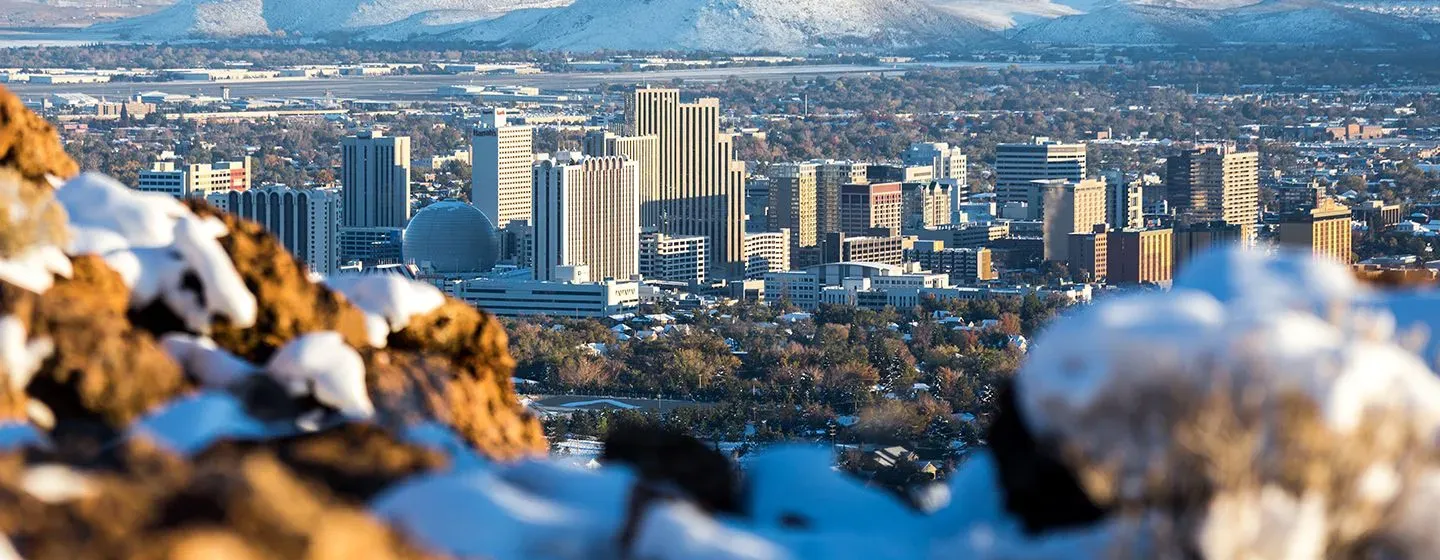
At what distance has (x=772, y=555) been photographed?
5.25 metres

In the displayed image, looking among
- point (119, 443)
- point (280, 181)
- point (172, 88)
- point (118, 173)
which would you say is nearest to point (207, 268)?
point (119, 443)

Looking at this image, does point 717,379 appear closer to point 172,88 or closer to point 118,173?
point 118,173

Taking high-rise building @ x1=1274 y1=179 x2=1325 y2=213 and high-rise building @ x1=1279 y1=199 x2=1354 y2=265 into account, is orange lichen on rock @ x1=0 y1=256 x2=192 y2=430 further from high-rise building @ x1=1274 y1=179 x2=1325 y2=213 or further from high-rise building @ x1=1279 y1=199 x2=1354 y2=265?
high-rise building @ x1=1274 y1=179 x2=1325 y2=213

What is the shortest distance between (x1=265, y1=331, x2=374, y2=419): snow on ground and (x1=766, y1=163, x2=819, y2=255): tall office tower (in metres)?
67.5

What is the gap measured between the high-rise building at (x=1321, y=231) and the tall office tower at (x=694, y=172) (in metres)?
11.8

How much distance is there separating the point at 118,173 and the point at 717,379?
34.7 m

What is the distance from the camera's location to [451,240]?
65000 mm

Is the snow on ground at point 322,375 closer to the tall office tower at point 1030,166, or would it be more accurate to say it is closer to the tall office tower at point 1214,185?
the tall office tower at point 1214,185

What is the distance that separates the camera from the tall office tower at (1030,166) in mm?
83375

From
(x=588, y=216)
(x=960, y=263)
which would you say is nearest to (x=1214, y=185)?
(x=960, y=263)

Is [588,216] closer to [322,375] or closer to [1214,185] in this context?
[1214,185]

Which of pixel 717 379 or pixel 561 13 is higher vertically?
pixel 561 13

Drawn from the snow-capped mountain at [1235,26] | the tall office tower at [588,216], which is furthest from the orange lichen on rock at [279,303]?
the snow-capped mountain at [1235,26]

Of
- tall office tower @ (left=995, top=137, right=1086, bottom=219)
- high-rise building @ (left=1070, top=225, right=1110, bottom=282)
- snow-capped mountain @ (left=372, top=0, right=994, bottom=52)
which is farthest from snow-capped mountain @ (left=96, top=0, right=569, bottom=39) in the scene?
high-rise building @ (left=1070, top=225, right=1110, bottom=282)
